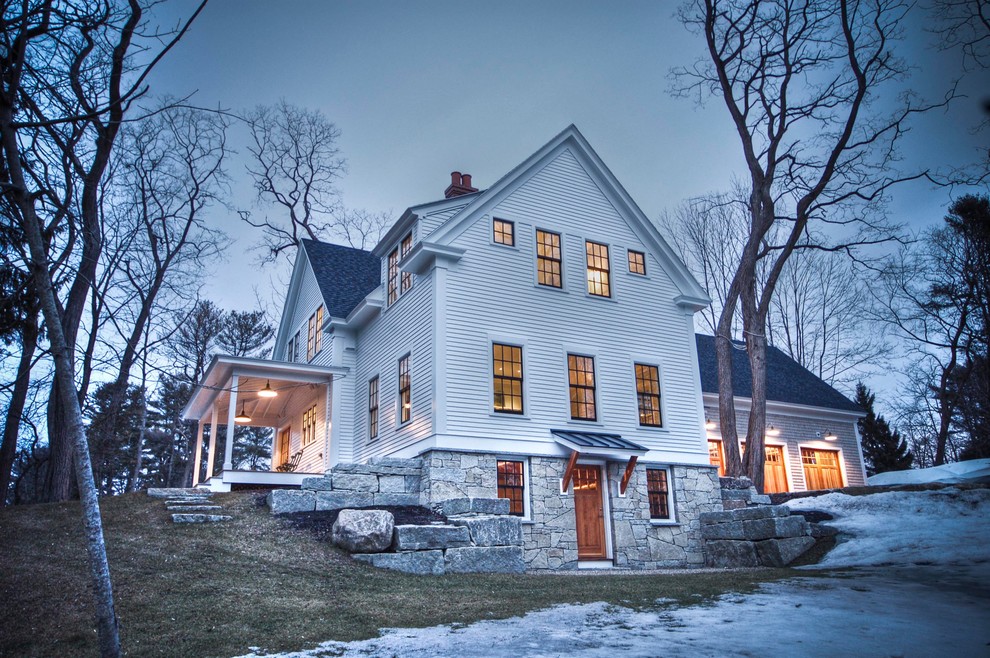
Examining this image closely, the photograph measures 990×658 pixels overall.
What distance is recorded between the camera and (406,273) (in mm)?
15766

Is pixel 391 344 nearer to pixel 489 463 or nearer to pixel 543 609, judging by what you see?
pixel 489 463

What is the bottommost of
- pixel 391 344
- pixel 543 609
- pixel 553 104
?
pixel 543 609

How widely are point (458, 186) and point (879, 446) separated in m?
21.8

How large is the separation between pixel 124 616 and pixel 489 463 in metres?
8.03

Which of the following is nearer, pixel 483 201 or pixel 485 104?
pixel 483 201

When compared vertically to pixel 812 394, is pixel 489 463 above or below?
below

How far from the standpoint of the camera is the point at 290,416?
71.6ft

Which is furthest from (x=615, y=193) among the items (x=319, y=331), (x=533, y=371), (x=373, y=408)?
(x=319, y=331)

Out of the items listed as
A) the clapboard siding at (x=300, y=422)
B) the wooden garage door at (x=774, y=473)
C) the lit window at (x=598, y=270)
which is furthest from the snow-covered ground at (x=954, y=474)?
the clapboard siding at (x=300, y=422)

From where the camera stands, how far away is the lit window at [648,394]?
15674 millimetres

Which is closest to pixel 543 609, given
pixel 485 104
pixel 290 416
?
pixel 290 416

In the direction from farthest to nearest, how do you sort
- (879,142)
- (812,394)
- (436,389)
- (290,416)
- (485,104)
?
(485,104), (812,394), (290,416), (879,142), (436,389)

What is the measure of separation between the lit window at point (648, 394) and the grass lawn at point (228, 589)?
6.26 m

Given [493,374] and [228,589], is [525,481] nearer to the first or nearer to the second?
[493,374]
